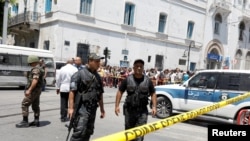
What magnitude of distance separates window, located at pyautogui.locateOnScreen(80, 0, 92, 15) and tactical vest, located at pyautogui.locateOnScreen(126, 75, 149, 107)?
69.0 ft

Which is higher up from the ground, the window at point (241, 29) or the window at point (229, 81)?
the window at point (241, 29)

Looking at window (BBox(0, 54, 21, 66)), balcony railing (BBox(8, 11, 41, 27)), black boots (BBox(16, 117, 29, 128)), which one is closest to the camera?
black boots (BBox(16, 117, 29, 128))

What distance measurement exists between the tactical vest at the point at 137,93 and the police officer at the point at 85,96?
68 cm

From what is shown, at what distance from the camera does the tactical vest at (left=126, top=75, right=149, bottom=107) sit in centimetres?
594

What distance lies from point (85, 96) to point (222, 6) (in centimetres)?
3573

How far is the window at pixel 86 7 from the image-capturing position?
86.1ft

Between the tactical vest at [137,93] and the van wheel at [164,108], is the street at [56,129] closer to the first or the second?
the van wheel at [164,108]

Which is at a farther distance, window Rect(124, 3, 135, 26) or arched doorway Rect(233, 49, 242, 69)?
arched doorway Rect(233, 49, 242, 69)

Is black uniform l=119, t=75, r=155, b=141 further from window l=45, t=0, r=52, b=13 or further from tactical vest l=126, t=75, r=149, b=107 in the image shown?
window l=45, t=0, r=52, b=13

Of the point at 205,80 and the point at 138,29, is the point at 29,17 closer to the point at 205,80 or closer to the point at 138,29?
the point at 138,29

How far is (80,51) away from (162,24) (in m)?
10.2

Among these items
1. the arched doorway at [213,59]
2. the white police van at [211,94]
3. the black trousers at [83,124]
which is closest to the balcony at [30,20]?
the white police van at [211,94]

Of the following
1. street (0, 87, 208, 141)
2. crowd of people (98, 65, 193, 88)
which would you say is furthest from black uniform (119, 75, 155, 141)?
crowd of people (98, 65, 193, 88)

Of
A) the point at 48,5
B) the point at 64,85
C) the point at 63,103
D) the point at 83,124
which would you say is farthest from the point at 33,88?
the point at 48,5
